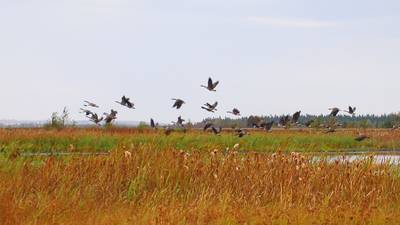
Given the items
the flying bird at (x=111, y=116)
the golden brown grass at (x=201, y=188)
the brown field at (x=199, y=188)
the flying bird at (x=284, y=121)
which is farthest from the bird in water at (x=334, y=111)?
the flying bird at (x=111, y=116)

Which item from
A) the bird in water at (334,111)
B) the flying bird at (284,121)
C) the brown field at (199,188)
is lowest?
the brown field at (199,188)

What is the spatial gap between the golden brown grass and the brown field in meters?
0.02

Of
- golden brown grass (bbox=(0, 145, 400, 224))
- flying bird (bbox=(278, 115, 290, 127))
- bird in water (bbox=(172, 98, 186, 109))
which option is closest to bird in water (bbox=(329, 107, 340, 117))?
flying bird (bbox=(278, 115, 290, 127))

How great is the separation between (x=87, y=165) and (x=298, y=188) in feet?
12.0

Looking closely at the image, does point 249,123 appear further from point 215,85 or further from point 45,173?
point 45,173

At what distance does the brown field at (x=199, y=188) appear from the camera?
987 cm

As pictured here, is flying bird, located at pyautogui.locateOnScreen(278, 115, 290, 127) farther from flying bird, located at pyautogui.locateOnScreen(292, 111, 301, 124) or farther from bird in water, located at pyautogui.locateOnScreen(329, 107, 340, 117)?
bird in water, located at pyautogui.locateOnScreen(329, 107, 340, 117)

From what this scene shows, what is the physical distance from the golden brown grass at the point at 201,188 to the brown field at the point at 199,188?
0.06 ft

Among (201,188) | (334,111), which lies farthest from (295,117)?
(201,188)

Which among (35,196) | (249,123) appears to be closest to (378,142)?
(249,123)

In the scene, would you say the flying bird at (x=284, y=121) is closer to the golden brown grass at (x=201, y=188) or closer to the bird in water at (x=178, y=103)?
the golden brown grass at (x=201, y=188)

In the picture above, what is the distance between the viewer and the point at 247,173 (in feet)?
42.8

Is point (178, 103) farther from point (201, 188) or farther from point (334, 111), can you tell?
point (334, 111)

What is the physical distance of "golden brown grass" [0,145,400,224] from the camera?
32.6ft
